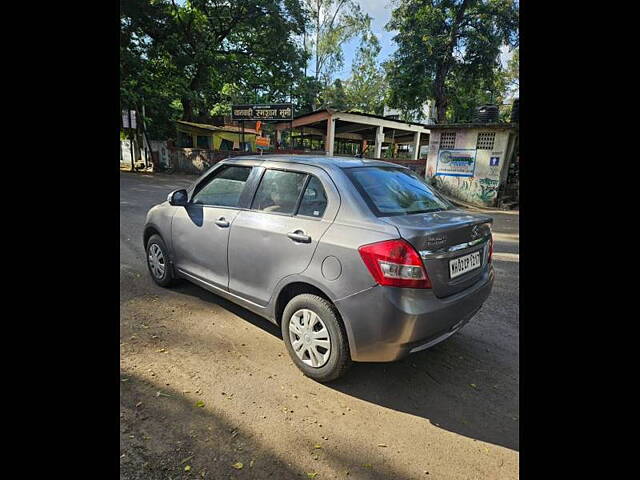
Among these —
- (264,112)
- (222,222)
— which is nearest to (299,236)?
(222,222)

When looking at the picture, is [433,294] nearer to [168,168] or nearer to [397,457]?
[397,457]

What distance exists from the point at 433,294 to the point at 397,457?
1012 millimetres

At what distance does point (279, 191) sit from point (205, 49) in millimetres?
21760

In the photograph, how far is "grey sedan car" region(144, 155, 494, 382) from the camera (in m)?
2.36

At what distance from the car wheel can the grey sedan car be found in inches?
24.3

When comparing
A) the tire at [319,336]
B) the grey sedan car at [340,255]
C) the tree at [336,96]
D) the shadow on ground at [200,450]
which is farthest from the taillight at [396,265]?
the tree at [336,96]

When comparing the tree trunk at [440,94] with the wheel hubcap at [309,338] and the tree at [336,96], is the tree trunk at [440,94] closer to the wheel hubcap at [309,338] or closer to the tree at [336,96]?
the tree at [336,96]

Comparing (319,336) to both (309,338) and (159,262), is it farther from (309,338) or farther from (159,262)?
(159,262)

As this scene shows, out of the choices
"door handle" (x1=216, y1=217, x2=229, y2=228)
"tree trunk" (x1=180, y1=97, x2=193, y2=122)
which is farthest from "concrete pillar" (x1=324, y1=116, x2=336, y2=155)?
"door handle" (x1=216, y1=217, x2=229, y2=228)

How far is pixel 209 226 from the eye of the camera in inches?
139

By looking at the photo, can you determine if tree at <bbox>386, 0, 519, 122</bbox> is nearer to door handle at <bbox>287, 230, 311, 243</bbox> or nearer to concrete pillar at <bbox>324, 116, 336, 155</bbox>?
concrete pillar at <bbox>324, 116, 336, 155</bbox>

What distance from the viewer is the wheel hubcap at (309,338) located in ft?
8.71
